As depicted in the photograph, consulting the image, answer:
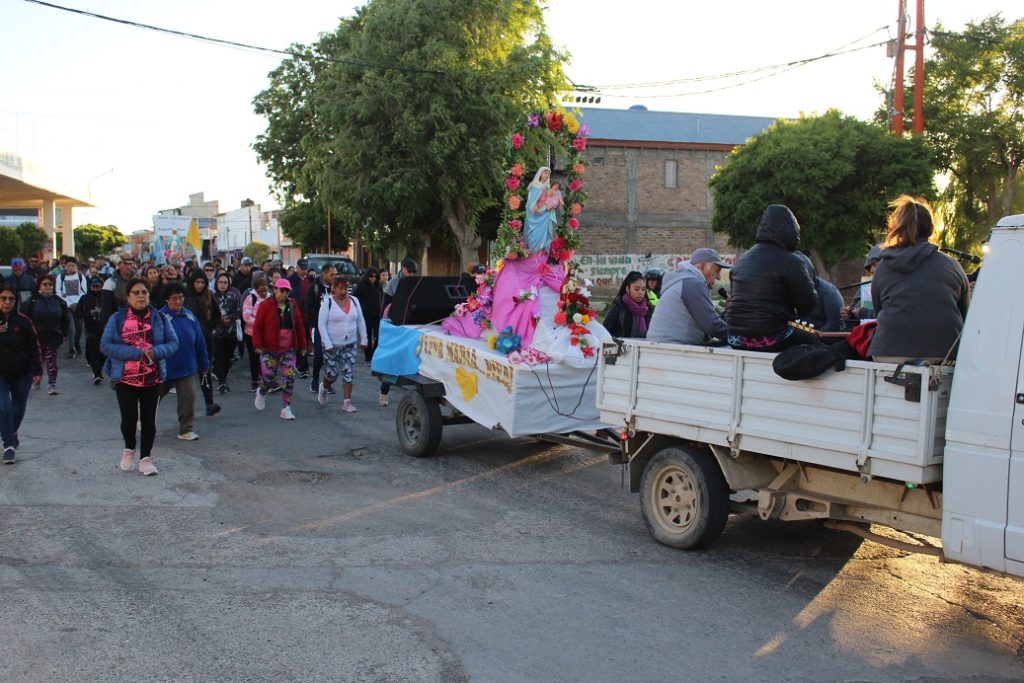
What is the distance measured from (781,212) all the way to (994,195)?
3118 centimetres

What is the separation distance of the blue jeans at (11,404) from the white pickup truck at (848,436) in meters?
5.94

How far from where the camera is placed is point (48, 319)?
13.8 m

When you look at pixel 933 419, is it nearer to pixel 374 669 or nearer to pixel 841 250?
pixel 374 669

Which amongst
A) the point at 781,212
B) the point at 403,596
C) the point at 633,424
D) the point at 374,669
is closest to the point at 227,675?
the point at 374,669

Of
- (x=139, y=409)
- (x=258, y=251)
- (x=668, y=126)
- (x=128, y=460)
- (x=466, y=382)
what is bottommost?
(x=128, y=460)

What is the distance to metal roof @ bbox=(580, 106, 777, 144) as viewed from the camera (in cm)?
4603

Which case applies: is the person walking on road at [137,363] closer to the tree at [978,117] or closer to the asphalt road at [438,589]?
the asphalt road at [438,589]

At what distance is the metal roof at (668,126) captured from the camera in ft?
151

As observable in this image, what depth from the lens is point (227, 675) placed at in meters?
4.38

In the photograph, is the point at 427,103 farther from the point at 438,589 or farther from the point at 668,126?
the point at 438,589

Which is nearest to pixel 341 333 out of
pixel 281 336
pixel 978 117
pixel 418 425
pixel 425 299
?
pixel 281 336

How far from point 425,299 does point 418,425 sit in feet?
6.76

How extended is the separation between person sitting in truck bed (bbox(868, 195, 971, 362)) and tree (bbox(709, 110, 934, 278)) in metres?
26.0

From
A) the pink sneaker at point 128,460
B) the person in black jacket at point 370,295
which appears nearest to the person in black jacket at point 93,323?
the person in black jacket at point 370,295
